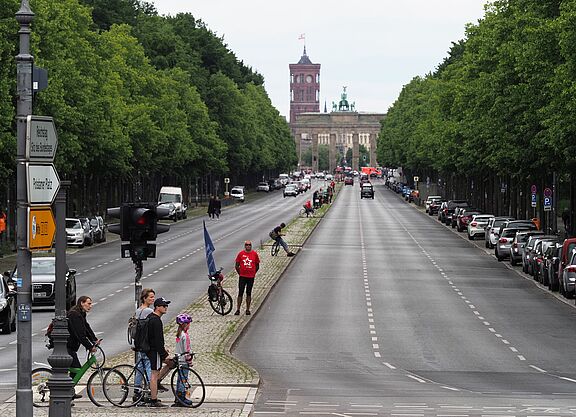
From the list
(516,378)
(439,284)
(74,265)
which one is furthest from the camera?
(74,265)

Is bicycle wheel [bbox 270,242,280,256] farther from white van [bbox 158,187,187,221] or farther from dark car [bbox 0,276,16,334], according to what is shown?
white van [bbox 158,187,187,221]

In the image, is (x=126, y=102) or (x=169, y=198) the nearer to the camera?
(x=126, y=102)

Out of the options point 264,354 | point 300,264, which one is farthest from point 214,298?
point 300,264

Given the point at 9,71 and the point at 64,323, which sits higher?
the point at 9,71

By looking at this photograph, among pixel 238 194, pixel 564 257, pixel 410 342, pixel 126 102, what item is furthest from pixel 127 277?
pixel 238 194

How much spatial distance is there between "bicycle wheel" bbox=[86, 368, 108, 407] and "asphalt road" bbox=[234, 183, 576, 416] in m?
2.28

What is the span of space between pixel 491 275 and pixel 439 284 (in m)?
5.18

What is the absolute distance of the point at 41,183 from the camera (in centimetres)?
1631

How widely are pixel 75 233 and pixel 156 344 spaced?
1965 inches

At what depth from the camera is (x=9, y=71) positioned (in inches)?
2355

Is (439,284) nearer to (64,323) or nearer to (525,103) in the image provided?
(525,103)

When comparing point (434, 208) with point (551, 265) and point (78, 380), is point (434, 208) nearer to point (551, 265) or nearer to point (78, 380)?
point (551, 265)

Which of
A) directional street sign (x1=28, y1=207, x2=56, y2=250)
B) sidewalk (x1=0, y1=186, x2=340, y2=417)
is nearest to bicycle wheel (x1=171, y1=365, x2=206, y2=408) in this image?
sidewalk (x1=0, y1=186, x2=340, y2=417)

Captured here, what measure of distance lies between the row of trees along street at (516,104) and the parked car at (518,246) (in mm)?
3250
